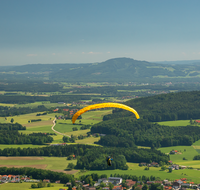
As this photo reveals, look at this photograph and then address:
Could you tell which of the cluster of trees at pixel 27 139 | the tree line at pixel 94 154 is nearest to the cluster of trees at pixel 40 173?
the tree line at pixel 94 154

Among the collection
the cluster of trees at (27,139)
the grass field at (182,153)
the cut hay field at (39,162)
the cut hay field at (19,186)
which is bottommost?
the grass field at (182,153)

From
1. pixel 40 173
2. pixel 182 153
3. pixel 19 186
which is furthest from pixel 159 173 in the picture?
pixel 19 186

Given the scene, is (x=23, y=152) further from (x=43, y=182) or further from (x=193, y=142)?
(x=193, y=142)

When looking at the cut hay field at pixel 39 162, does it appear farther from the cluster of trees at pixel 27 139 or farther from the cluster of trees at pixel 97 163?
the cluster of trees at pixel 27 139

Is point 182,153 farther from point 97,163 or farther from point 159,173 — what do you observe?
point 97,163

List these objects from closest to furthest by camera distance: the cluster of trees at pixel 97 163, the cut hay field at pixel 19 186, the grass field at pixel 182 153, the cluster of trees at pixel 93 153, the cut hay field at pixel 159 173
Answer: the cut hay field at pixel 19 186 < the cut hay field at pixel 159 173 < the cluster of trees at pixel 97 163 < the cluster of trees at pixel 93 153 < the grass field at pixel 182 153

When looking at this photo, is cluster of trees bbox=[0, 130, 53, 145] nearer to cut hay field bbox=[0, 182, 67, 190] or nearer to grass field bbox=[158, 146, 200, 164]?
grass field bbox=[158, 146, 200, 164]
